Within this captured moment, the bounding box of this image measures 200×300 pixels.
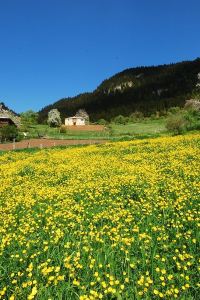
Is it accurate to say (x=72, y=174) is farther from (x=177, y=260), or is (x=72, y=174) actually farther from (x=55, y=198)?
(x=177, y=260)

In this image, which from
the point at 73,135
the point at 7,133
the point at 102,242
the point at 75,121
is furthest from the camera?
the point at 75,121

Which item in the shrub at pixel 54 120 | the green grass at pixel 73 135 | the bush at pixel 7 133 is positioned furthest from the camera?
the shrub at pixel 54 120

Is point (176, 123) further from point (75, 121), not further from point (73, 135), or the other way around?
point (75, 121)

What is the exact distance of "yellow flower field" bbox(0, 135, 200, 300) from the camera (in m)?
5.84

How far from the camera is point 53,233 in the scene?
334 inches

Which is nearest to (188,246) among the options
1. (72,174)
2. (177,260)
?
(177,260)

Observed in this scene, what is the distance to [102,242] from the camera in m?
7.50

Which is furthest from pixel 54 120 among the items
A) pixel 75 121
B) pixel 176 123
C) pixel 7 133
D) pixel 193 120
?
pixel 193 120

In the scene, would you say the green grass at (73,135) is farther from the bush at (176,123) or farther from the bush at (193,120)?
the bush at (193,120)

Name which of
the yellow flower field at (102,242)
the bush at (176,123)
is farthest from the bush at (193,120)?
the yellow flower field at (102,242)

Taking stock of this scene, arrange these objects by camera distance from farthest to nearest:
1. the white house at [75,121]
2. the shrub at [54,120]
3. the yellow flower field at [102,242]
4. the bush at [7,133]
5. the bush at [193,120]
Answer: the white house at [75,121], the shrub at [54,120], the bush at [7,133], the bush at [193,120], the yellow flower field at [102,242]

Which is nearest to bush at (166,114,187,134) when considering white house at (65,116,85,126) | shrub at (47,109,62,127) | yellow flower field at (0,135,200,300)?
yellow flower field at (0,135,200,300)

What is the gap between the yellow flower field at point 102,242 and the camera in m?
5.84

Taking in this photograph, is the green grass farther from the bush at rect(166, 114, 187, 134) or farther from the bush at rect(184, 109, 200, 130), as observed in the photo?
the bush at rect(184, 109, 200, 130)
